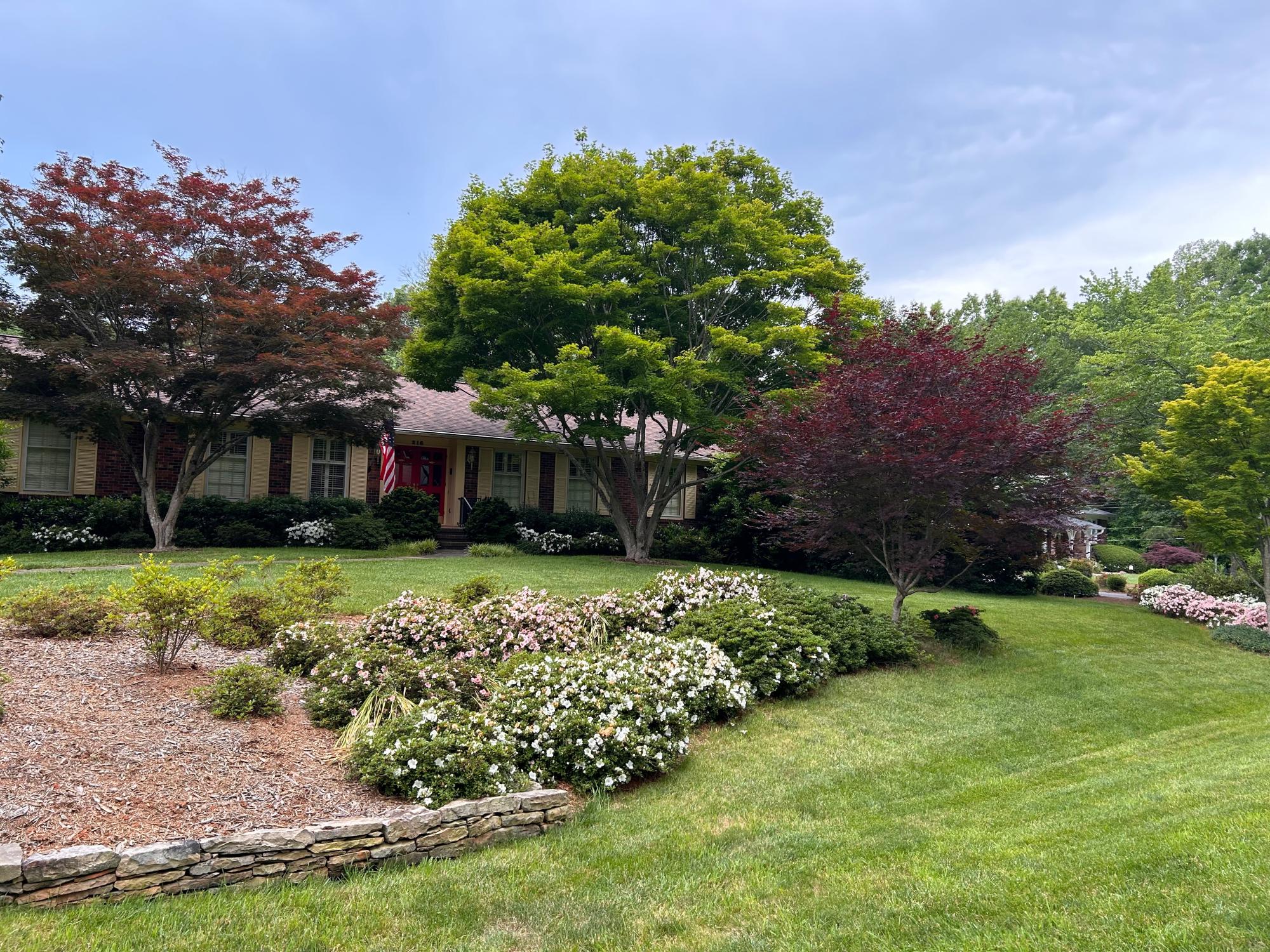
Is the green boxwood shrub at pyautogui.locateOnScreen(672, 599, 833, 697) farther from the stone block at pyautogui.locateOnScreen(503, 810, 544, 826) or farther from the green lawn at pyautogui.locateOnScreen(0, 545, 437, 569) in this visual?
the green lawn at pyautogui.locateOnScreen(0, 545, 437, 569)

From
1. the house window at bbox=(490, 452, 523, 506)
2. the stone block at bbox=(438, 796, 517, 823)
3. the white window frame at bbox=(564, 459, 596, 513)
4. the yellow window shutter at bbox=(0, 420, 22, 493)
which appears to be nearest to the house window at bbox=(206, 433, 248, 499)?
the yellow window shutter at bbox=(0, 420, 22, 493)

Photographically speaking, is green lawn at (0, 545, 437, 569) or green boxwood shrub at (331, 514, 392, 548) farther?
green boxwood shrub at (331, 514, 392, 548)

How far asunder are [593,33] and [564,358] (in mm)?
5636

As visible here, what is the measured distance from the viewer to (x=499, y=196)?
50.9ft

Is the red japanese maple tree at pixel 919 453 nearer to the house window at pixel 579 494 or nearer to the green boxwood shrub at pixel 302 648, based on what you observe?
the green boxwood shrub at pixel 302 648

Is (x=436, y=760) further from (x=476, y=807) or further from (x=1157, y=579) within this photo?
(x=1157, y=579)

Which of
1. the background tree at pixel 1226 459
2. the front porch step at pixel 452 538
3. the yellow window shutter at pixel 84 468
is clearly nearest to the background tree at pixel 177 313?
the yellow window shutter at pixel 84 468

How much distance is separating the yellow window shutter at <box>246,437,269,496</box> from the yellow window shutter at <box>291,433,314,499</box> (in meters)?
0.51

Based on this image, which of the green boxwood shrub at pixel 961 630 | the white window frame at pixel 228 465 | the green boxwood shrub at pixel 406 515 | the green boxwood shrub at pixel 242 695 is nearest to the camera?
the green boxwood shrub at pixel 242 695

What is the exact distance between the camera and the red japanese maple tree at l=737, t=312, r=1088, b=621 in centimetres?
820

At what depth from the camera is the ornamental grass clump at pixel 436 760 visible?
164 inches

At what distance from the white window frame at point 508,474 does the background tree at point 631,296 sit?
11.6ft

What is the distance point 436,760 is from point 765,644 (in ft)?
11.8

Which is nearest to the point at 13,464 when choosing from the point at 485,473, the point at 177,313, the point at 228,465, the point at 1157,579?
the point at 228,465
